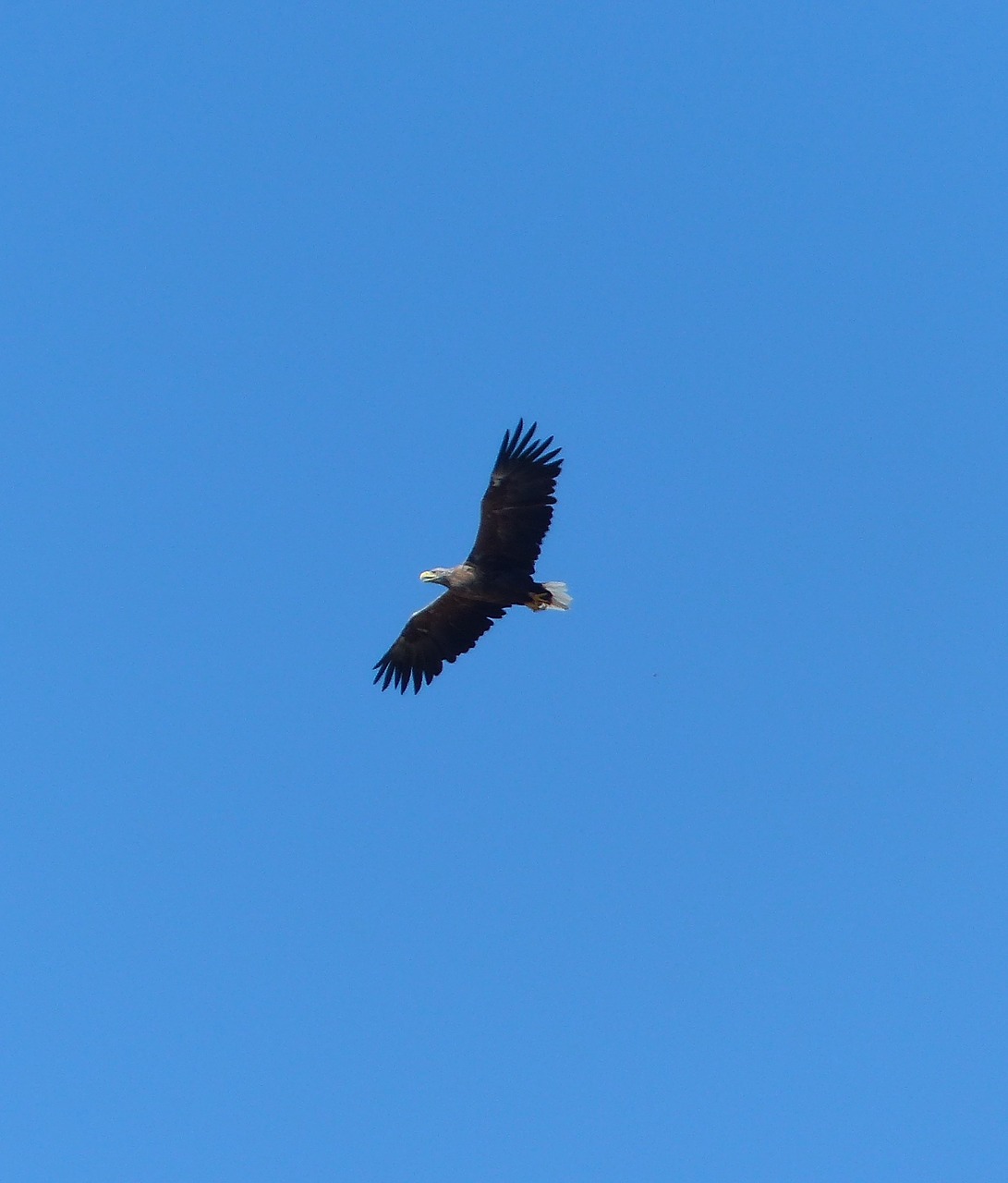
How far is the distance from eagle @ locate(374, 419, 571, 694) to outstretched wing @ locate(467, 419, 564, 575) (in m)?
0.01

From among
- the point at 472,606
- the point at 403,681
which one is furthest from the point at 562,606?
the point at 403,681

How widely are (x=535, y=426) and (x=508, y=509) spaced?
113 cm

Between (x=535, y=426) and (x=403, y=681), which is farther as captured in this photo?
(x=403, y=681)

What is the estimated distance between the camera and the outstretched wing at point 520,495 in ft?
67.2

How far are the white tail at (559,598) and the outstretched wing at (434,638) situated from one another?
855 mm

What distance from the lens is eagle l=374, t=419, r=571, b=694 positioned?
67.3ft

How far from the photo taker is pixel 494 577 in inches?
832

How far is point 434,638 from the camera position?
74.8ft

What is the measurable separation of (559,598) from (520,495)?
1.84m

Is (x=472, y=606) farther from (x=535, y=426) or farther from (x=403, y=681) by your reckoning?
(x=535, y=426)

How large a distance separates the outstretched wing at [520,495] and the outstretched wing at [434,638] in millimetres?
1495

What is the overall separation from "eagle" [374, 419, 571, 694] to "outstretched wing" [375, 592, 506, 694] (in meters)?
0.01

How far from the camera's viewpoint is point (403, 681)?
23062mm

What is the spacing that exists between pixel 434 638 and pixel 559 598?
215cm
